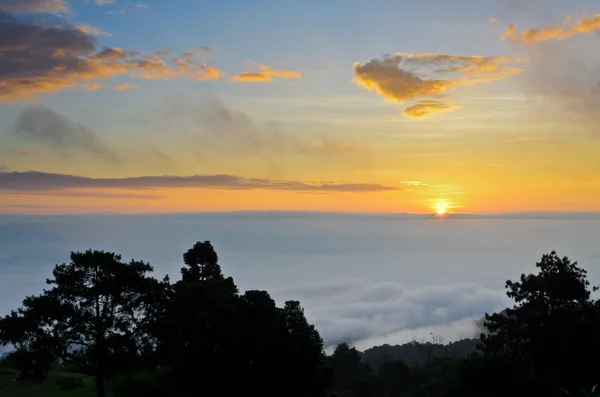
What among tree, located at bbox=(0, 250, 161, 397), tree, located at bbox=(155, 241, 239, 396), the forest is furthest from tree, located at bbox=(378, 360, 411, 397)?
tree, located at bbox=(0, 250, 161, 397)

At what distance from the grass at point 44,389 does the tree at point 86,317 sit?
16.6 ft

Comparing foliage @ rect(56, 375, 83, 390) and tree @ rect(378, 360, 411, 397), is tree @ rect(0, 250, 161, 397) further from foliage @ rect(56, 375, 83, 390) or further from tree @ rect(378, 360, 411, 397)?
tree @ rect(378, 360, 411, 397)

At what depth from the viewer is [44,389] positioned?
39062 mm

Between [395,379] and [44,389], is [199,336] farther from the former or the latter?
[395,379]

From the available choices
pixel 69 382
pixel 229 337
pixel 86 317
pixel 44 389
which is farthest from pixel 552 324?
pixel 44 389

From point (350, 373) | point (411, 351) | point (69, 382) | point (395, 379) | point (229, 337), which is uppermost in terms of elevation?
point (229, 337)

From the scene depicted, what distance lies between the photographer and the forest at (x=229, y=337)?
3262 centimetres

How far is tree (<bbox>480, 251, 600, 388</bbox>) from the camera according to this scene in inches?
1286

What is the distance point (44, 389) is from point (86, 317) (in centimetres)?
829

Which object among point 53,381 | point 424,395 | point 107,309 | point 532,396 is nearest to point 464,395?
point 532,396

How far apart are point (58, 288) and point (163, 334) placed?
22.4 ft

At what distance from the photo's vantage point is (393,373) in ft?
265

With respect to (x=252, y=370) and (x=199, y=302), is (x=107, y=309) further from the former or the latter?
(x=252, y=370)

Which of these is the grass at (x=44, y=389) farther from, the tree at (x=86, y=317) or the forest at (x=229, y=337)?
the tree at (x=86, y=317)
